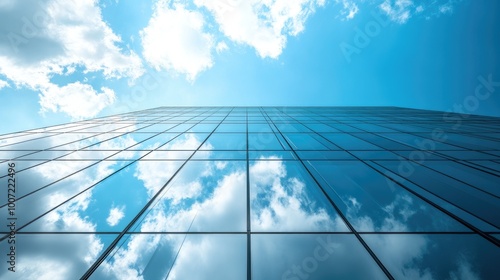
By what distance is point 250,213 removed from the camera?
4621mm

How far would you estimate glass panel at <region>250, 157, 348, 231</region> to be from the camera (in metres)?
4.28

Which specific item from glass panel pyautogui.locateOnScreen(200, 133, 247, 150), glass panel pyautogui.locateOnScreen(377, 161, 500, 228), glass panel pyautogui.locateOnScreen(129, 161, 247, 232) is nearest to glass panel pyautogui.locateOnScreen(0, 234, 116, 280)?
glass panel pyautogui.locateOnScreen(129, 161, 247, 232)

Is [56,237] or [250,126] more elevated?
[250,126]

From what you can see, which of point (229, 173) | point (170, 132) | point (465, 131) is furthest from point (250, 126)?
point (465, 131)

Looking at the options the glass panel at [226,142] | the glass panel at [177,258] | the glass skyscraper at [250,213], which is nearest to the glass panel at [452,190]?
the glass skyscraper at [250,213]

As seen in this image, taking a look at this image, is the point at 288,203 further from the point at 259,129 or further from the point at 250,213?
the point at 259,129

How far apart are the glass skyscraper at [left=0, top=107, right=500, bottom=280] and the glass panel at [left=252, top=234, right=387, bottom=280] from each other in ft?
0.06

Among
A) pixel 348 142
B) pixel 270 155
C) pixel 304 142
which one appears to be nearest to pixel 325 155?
pixel 304 142

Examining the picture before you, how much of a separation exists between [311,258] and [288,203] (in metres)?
1.52

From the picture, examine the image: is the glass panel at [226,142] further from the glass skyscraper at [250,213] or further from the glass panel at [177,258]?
the glass panel at [177,258]

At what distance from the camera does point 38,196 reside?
538cm

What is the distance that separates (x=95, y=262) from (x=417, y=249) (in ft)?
17.7

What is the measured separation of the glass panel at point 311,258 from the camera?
3320 mm

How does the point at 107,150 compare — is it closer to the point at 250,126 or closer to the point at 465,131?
the point at 250,126
